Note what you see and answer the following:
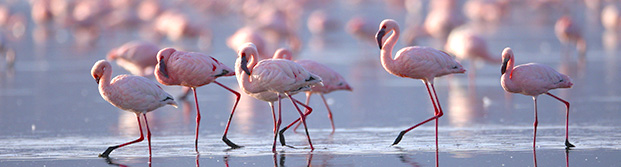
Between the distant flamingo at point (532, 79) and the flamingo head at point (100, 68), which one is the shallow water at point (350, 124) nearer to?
the distant flamingo at point (532, 79)

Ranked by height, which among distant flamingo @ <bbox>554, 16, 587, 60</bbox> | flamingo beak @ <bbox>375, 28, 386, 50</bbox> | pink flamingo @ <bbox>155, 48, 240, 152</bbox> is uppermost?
distant flamingo @ <bbox>554, 16, 587, 60</bbox>

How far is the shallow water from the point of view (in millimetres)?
6570

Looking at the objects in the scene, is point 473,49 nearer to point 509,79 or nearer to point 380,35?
point 380,35

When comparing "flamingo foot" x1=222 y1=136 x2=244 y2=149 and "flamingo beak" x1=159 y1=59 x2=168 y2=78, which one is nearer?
"flamingo foot" x1=222 y1=136 x2=244 y2=149

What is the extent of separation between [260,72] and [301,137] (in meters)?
1.16

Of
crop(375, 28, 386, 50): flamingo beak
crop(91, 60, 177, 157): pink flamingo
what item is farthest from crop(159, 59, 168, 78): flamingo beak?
crop(375, 28, 386, 50): flamingo beak

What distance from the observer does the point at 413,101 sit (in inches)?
416

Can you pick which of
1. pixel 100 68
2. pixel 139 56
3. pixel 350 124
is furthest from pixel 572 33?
pixel 100 68

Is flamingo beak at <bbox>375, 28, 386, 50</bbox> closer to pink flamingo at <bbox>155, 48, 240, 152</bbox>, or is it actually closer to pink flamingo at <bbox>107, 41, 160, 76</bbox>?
pink flamingo at <bbox>155, 48, 240, 152</bbox>

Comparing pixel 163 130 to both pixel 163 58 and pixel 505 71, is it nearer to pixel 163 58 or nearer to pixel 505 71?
pixel 163 58

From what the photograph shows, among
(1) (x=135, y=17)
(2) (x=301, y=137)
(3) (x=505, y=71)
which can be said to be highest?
(1) (x=135, y=17)

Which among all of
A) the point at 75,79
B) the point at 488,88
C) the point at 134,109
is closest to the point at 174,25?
the point at 75,79

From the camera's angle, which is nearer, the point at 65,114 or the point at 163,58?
the point at 163,58

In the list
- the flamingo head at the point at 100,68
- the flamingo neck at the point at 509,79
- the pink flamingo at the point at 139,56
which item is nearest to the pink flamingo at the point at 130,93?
the flamingo head at the point at 100,68
